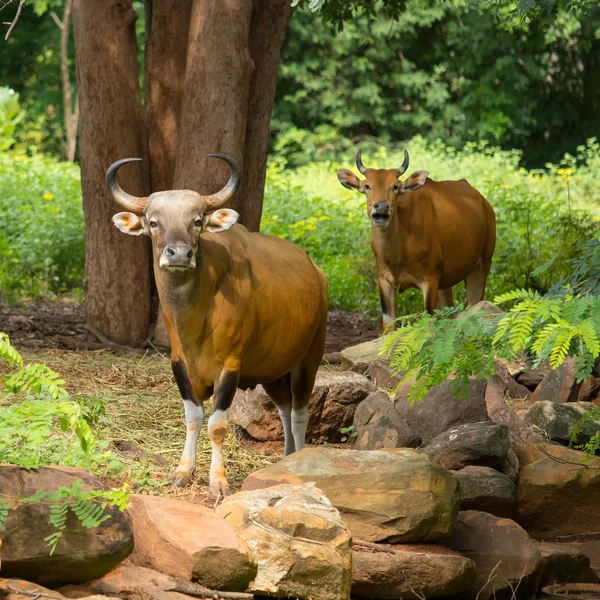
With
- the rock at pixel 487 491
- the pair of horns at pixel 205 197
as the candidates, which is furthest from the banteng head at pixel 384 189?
the pair of horns at pixel 205 197

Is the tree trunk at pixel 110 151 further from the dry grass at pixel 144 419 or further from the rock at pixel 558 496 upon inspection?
the rock at pixel 558 496

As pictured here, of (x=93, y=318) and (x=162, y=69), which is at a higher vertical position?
(x=162, y=69)

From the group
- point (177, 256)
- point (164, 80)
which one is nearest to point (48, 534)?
point (177, 256)

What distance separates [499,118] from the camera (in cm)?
3086

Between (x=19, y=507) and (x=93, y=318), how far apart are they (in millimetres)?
6681

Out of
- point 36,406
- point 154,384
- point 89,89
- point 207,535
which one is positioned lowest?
point 154,384

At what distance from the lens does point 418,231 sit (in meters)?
→ 11.1

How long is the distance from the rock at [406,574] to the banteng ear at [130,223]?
2.31m

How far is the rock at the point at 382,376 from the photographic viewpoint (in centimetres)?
884

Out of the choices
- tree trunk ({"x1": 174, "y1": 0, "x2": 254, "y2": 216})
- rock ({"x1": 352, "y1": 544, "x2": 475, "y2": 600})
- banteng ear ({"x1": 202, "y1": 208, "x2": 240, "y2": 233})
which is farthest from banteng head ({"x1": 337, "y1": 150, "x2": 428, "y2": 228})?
rock ({"x1": 352, "y1": 544, "x2": 475, "y2": 600})

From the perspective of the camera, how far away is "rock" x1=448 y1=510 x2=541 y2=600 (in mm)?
6156

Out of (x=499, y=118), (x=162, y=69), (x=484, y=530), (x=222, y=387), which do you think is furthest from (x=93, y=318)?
(x=499, y=118)

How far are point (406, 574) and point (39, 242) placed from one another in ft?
36.5

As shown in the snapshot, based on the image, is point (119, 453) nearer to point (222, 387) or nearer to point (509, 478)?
point (222, 387)
